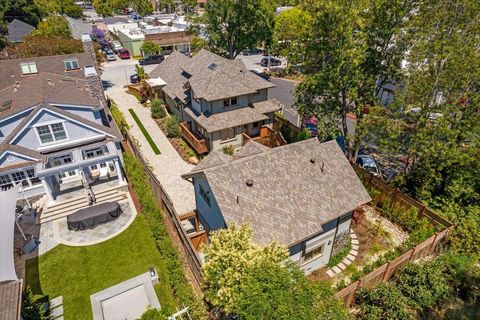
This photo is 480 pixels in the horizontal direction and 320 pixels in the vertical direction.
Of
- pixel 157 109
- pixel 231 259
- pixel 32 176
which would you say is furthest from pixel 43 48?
pixel 231 259

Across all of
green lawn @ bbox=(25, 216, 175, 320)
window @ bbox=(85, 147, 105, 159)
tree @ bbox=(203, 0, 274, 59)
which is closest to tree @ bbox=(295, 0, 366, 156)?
green lawn @ bbox=(25, 216, 175, 320)

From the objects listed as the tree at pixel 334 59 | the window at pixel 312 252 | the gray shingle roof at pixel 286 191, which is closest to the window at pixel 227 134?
the tree at pixel 334 59

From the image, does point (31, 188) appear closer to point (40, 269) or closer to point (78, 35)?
point (40, 269)

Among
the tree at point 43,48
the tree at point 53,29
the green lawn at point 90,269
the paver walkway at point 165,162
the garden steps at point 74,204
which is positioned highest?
the tree at point 53,29

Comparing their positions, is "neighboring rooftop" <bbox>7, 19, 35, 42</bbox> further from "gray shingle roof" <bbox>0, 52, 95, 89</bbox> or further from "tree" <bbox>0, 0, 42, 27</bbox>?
"gray shingle roof" <bbox>0, 52, 95, 89</bbox>

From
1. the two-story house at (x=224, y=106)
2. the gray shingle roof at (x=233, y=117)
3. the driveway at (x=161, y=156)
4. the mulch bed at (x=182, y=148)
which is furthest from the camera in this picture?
the mulch bed at (x=182, y=148)

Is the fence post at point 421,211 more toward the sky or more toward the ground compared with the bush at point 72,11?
more toward the ground

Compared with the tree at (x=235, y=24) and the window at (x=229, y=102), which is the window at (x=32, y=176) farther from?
the tree at (x=235, y=24)

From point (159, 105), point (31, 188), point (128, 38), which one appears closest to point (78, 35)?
point (128, 38)
